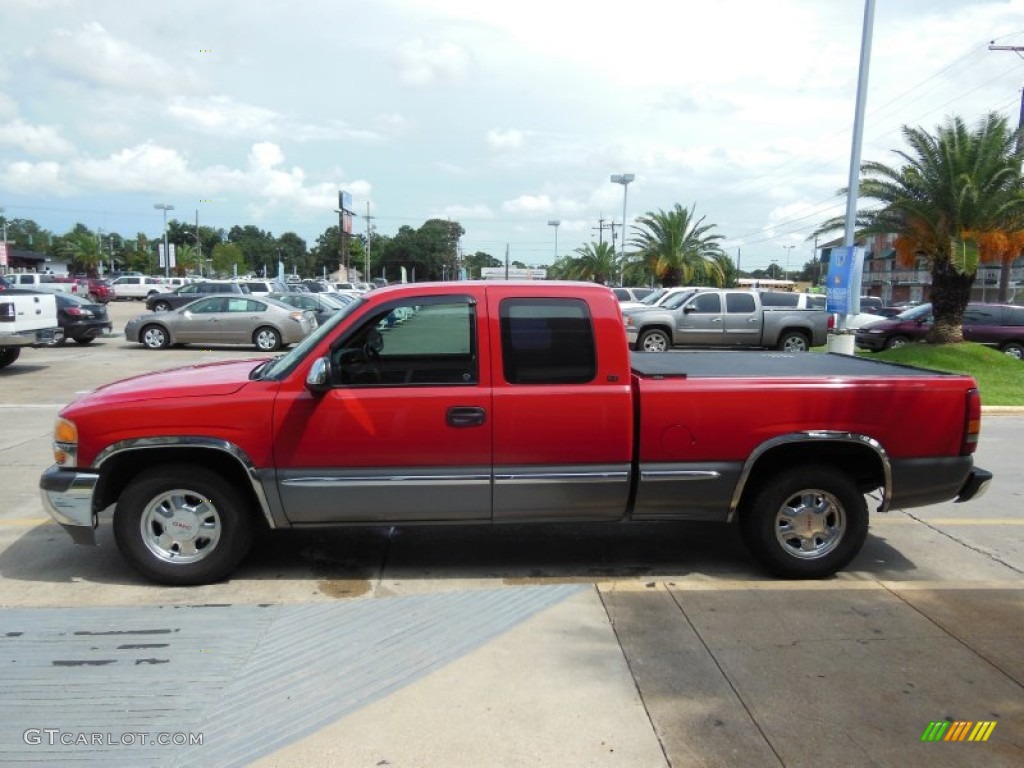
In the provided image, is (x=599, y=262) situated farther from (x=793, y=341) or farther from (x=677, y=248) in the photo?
(x=793, y=341)

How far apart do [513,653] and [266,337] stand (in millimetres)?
18081

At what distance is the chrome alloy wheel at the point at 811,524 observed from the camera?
4883mm

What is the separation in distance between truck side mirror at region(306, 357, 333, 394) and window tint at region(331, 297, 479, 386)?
0.33ft

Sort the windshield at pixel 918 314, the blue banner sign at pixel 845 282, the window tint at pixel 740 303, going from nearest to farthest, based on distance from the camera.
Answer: the blue banner sign at pixel 845 282
the window tint at pixel 740 303
the windshield at pixel 918 314

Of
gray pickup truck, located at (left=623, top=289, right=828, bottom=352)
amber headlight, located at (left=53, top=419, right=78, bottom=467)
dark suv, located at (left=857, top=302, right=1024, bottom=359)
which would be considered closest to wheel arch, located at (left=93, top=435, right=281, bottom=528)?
amber headlight, located at (left=53, top=419, right=78, bottom=467)

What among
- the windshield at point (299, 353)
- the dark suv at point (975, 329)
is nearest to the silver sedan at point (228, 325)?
the dark suv at point (975, 329)

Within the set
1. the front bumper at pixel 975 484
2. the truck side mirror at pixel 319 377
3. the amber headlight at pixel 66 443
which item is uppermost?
the truck side mirror at pixel 319 377

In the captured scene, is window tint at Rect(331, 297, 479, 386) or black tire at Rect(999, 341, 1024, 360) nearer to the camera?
window tint at Rect(331, 297, 479, 386)

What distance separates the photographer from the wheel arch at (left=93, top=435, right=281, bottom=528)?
446 centimetres

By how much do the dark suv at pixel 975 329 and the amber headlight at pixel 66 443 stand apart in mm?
20368

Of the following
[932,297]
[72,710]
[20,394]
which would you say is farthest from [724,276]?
[72,710]

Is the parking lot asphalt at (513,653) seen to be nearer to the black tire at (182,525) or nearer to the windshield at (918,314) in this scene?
the black tire at (182,525)

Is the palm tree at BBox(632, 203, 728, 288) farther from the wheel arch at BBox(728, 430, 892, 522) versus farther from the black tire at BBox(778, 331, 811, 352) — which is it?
the wheel arch at BBox(728, 430, 892, 522)

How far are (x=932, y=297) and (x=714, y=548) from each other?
1519 centimetres
